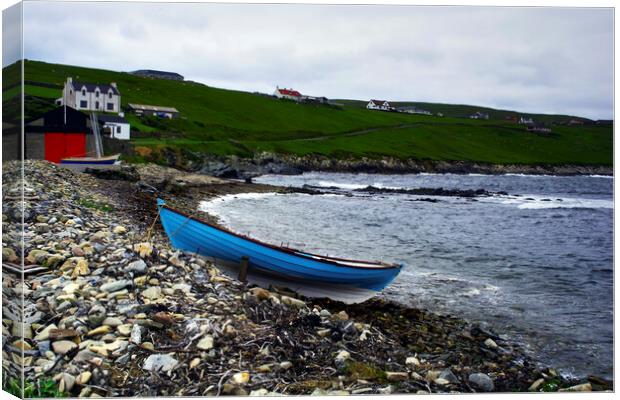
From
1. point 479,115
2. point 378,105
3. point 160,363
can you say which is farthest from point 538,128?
point 160,363

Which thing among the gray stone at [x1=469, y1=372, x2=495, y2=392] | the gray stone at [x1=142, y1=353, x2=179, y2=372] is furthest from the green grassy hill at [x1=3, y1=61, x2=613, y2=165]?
the gray stone at [x1=142, y1=353, x2=179, y2=372]

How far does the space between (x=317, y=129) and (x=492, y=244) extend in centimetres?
608

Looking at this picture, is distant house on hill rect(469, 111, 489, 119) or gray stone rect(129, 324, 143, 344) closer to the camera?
gray stone rect(129, 324, 143, 344)

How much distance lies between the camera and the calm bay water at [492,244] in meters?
11.8

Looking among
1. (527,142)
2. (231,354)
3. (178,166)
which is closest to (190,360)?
(231,354)

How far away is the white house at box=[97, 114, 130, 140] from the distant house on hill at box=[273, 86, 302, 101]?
3.49 m

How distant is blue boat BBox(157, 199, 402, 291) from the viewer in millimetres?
12016

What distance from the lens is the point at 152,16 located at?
10.1 metres

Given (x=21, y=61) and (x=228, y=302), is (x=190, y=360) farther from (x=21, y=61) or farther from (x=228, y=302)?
(x=21, y=61)

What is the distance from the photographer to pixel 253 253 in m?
12.0

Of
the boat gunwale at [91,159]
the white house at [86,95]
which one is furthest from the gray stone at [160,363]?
the white house at [86,95]

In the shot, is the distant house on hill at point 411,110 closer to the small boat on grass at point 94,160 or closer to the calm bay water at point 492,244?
the calm bay water at point 492,244

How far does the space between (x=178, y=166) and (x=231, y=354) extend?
5740mm

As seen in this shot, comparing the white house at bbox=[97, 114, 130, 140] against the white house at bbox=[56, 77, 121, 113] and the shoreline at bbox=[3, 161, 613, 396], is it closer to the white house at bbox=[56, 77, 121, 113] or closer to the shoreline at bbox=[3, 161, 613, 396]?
the white house at bbox=[56, 77, 121, 113]
